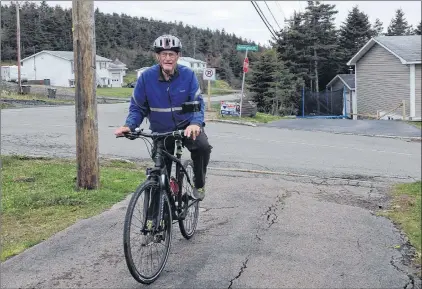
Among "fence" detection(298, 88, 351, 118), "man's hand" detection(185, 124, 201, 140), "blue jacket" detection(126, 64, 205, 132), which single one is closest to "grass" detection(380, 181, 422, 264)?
"man's hand" detection(185, 124, 201, 140)

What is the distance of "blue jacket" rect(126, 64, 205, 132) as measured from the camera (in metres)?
4.58

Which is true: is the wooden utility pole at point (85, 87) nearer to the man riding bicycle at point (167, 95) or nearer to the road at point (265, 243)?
the road at point (265, 243)

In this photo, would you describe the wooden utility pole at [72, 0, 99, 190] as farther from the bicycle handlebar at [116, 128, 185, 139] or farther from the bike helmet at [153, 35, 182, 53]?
the bicycle handlebar at [116, 128, 185, 139]

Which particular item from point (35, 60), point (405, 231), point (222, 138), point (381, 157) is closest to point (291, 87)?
point (222, 138)

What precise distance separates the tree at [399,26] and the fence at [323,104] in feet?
105

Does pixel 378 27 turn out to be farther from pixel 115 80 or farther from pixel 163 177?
pixel 115 80

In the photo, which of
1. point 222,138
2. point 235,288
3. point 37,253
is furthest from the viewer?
point 222,138

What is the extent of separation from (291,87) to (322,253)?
31769mm

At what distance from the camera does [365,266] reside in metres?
4.52

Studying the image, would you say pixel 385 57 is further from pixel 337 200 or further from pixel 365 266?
pixel 365 266

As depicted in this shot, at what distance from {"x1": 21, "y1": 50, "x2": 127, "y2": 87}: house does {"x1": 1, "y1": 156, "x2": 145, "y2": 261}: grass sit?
47492 millimetres

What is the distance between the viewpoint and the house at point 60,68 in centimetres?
5627

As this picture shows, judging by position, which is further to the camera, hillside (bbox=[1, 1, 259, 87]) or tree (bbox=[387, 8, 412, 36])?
hillside (bbox=[1, 1, 259, 87])

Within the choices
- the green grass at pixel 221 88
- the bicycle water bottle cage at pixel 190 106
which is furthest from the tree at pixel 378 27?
the green grass at pixel 221 88
